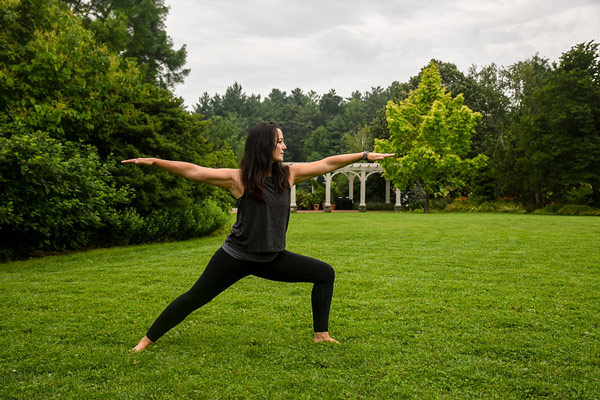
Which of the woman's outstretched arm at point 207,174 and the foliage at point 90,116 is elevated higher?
the foliage at point 90,116

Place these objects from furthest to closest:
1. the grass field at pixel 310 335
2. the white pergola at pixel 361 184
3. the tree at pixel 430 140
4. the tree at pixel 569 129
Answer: the white pergola at pixel 361 184 → the tree at pixel 430 140 → the tree at pixel 569 129 → the grass field at pixel 310 335

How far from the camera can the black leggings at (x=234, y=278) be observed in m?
3.37

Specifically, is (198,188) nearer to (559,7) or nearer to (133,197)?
(133,197)

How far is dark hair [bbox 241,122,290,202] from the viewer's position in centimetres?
327

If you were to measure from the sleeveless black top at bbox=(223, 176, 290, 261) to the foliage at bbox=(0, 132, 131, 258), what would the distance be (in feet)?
18.7

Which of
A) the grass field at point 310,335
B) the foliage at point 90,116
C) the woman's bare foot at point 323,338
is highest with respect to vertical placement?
the foliage at point 90,116

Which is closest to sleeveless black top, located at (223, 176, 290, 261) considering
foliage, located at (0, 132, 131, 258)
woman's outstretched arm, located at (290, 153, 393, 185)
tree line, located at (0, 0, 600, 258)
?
woman's outstretched arm, located at (290, 153, 393, 185)

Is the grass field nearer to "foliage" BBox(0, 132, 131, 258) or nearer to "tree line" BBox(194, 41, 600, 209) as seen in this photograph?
"foliage" BBox(0, 132, 131, 258)

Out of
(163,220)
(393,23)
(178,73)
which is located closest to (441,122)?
(393,23)

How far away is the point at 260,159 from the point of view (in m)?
3.32

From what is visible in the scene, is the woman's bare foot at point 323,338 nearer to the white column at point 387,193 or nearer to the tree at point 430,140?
the tree at point 430,140

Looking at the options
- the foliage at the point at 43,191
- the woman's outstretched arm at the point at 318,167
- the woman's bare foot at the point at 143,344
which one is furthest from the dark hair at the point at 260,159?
the foliage at the point at 43,191

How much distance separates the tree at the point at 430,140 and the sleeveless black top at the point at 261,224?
2300 centimetres

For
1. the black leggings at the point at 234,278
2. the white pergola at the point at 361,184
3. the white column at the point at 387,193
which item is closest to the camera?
the black leggings at the point at 234,278
